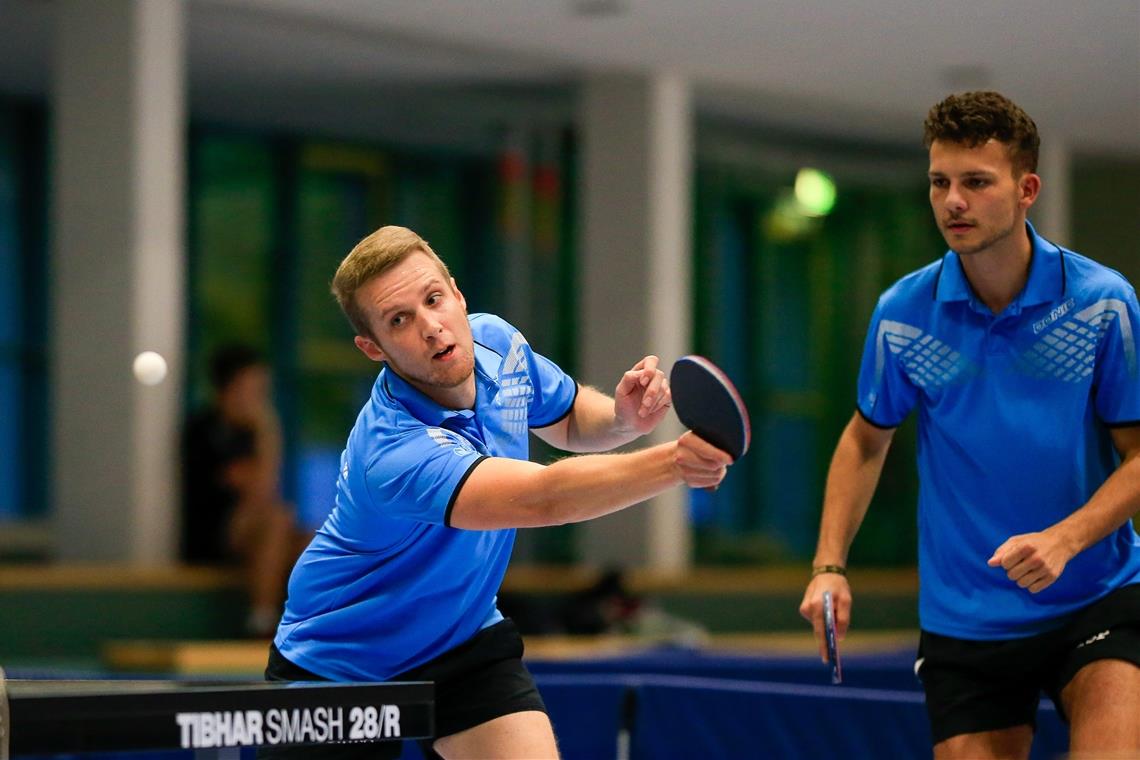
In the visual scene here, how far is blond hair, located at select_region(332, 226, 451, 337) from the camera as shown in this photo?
345 centimetres

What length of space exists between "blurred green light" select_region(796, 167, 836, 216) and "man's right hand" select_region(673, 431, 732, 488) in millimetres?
13385

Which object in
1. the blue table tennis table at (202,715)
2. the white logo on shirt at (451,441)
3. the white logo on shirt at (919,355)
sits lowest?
the blue table tennis table at (202,715)

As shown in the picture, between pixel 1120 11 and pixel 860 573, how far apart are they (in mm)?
5540

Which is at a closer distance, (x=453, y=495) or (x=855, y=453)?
(x=453, y=495)

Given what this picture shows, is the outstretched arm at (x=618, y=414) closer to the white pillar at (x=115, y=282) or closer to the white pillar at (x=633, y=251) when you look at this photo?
the white pillar at (x=115, y=282)

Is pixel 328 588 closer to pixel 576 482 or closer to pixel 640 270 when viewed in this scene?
pixel 576 482

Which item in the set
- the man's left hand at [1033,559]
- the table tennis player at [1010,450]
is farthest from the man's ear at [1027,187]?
the man's left hand at [1033,559]

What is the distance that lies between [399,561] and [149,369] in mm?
6033

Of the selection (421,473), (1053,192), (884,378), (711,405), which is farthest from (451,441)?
(1053,192)

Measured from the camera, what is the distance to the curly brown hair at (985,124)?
349 centimetres

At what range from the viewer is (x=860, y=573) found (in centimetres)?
1418

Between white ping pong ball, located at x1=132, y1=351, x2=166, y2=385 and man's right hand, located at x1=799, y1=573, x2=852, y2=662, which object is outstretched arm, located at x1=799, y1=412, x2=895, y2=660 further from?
white ping pong ball, located at x1=132, y1=351, x2=166, y2=385

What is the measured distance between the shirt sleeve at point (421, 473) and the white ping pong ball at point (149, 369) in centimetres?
623

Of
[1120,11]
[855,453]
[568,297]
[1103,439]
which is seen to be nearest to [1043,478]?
[1103,439]
